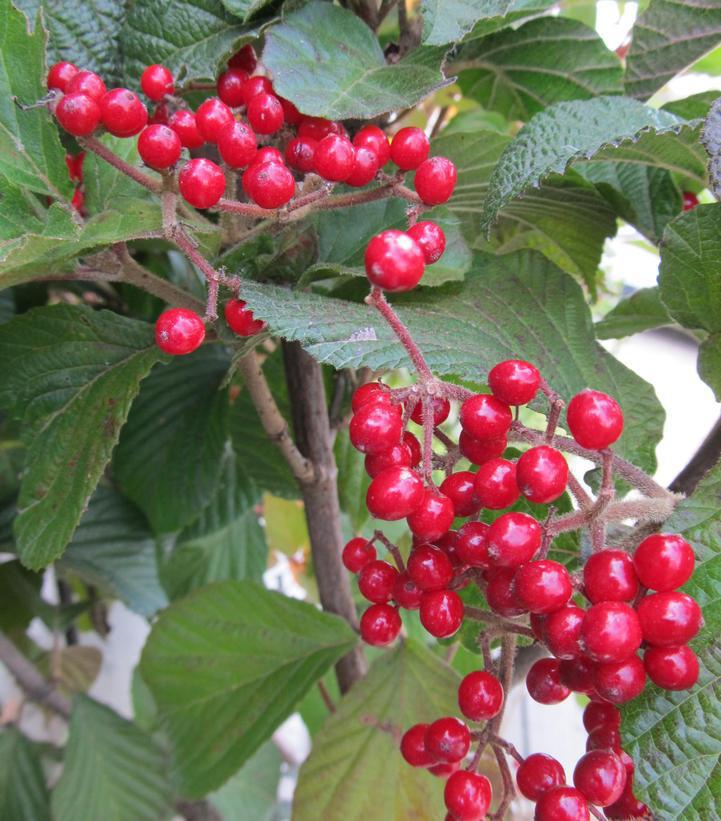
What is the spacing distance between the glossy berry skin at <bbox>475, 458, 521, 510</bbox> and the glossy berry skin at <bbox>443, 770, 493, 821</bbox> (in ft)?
0.56

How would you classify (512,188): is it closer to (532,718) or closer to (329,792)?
(329,792)

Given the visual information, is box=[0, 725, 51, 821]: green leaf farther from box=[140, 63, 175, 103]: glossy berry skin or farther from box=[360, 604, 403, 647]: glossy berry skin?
box=[140, 63, 175, 103]: glossy berry skin

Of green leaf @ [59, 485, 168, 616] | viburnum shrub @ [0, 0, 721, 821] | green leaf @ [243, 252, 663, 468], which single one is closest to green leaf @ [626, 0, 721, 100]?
viburnum shrub @ [0, 0, 721, 821]

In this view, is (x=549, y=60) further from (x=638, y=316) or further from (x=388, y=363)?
(x=388, y=363)

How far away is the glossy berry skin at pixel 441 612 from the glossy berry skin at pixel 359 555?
Answer: 8 centimetres

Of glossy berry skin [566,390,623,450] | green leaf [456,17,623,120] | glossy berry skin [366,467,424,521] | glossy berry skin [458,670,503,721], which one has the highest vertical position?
green leaf [456,17,623,120]

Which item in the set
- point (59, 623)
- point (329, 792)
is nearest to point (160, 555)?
point (59, 623)

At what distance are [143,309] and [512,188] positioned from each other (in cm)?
54

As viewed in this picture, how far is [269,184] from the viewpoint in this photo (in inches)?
15.4

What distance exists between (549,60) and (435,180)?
30cm

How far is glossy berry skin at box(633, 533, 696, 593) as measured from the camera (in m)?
0.33

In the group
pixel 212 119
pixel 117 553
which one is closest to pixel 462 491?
pixel 212 119

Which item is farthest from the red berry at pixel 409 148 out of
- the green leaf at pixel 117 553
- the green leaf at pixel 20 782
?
the green leaf at pixel 20 782

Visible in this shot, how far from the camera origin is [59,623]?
1016 millimetres
